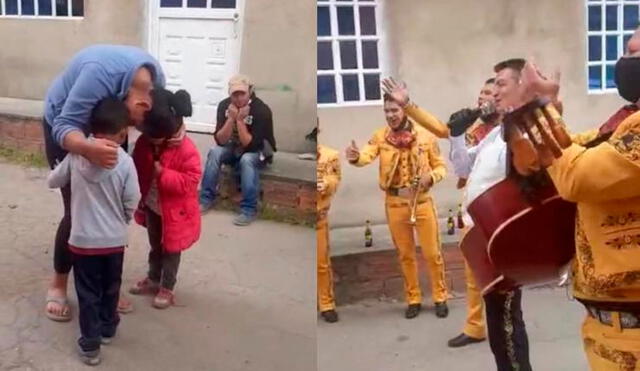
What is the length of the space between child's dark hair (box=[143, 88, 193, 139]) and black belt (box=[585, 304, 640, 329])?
1057 millimetres

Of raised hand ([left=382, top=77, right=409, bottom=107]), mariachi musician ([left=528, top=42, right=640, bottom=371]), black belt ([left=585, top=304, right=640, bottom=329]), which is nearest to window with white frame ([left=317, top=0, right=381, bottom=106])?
raised hand ([left=382, top=77, right=409, bottom=107])

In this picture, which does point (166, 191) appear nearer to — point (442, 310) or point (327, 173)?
point (327, 173)

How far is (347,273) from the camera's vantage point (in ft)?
5.96

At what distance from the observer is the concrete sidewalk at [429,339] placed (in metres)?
1.85

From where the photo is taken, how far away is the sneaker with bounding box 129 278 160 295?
2.31 metres

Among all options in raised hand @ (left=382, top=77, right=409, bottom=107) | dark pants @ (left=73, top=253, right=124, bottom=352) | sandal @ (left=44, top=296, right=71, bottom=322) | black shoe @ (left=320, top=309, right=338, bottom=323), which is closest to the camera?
raised hand @ (left=382, top=77, right=409, bottom=107)

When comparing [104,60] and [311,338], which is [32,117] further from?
[311,338]

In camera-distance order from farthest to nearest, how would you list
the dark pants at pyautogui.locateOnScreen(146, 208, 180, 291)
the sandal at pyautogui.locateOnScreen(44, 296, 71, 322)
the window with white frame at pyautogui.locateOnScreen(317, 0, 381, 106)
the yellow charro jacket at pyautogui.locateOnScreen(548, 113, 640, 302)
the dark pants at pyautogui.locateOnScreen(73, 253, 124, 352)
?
the dark pants at pyautogui.locateOnScreen(146, 208, 180, 291) → the sandal at pyautogui.locateOnScreen(44, 296, 71, 322) → the dark pants at pyautogui.locateOnScreen(73, 253, 124, 352) → the window with white frame at pyautogui.locateOnScreen(317, 0, 381, 106) → the yellow charro jacket at pyautogui.locateOnScreen(548, 113, 640, 302)

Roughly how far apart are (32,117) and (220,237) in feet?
1.76

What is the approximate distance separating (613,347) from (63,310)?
1.35 metres

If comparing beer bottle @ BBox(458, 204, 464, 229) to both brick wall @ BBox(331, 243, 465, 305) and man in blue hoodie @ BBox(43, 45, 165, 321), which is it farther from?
man in blue hoodie @ BBox(43, 45, 165, 321)

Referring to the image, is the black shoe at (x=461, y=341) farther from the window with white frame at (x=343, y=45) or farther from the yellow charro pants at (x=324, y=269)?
the window with white frame at (x=343, y=45)

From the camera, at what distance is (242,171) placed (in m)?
1.98

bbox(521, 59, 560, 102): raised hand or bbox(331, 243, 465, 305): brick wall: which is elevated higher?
bbox(521, 59, 560, 102): raised hand
